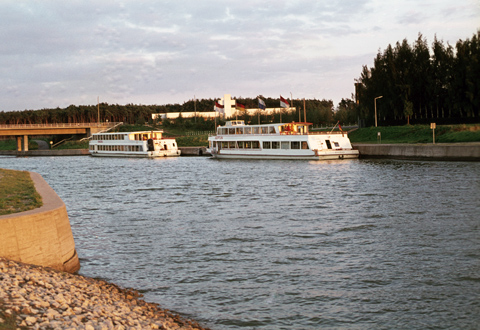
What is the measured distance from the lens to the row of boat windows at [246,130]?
63.1 m

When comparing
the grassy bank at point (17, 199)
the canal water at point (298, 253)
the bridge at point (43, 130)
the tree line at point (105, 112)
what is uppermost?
the tree line at point (105, 112)

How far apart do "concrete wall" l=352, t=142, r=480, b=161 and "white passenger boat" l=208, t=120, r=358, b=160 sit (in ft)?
7.46

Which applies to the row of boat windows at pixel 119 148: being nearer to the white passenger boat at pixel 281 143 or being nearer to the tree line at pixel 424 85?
the white passenger boat at pixel 281 143

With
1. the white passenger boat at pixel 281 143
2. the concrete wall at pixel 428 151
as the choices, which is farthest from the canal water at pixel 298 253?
the white passenger boat at pixel 281 143

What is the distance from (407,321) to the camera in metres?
10.2

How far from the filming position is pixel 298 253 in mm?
15516

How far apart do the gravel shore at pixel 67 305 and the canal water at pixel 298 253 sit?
0.89m

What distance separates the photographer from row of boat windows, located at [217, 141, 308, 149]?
5967 centimetres

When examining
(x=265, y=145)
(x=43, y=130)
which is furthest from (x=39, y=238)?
(x=43, y=130)

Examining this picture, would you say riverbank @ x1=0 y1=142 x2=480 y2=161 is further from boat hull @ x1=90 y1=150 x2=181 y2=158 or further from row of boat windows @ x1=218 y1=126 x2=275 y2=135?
boat hull @ x1=90 y1=150 x2=181 y2=158

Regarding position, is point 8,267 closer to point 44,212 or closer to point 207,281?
point 44,212

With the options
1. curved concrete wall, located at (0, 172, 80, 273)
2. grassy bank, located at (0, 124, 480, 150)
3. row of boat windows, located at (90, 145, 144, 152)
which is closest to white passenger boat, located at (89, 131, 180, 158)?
row of boat windows, located at (90, 145, 144, 152)

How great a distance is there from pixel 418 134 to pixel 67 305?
5969cm

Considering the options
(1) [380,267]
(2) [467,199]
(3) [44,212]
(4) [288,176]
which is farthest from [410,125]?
(3) [44,212]
